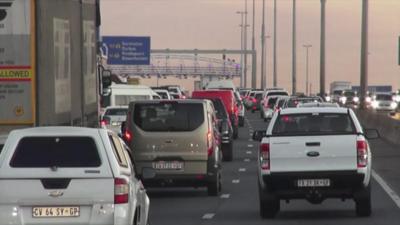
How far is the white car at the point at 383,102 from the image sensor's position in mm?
99325

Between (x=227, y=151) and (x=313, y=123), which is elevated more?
(x=313, y=123)

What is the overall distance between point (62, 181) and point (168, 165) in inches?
428

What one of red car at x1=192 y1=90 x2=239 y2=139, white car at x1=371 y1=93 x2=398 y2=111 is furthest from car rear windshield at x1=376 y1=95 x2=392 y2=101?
red car at x1=192 y1=90 x2=239 y2=139

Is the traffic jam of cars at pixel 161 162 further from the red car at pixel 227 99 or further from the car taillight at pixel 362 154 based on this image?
the red car at pixel 227 99

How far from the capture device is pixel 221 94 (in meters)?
50.4

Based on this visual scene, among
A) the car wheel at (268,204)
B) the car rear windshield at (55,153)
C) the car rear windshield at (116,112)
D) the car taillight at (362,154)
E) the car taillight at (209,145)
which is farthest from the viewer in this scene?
the car rear windshield at (116,112)

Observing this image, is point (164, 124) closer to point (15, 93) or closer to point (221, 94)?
point (15, 93)

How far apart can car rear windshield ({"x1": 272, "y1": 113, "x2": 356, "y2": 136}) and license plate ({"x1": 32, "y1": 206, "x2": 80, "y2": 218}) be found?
22.4 feet

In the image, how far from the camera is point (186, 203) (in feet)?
74.8

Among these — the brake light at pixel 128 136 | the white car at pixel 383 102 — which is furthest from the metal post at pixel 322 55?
the brake light at pixel 128 136

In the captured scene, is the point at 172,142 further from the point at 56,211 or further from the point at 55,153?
the point at 56,211

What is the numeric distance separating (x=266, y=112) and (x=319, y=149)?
5077 cm

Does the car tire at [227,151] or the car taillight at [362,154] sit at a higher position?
the car taillight at [362,154]

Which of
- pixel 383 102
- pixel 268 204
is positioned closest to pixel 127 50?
pixel 383 102
